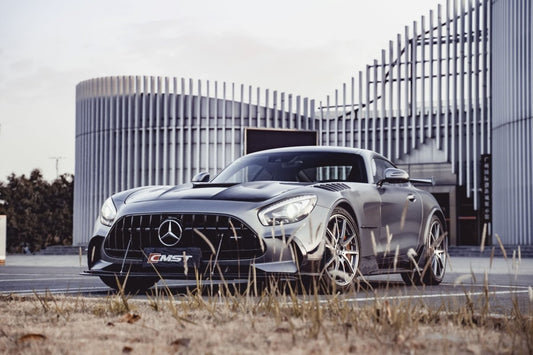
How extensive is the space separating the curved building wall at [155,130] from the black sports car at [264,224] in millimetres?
29299

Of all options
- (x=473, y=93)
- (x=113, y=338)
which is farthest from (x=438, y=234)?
(x=473, y=93)

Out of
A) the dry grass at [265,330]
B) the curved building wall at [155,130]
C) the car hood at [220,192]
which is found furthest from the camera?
the curved building wall at [155,130]

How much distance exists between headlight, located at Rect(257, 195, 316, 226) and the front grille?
169 millimetres

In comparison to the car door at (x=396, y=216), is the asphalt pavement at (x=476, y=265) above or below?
below

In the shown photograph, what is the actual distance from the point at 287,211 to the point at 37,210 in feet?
198

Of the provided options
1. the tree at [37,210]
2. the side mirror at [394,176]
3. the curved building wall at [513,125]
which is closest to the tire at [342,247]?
the side mirror at [394,176]

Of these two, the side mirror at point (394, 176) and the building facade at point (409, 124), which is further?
the building facade at point (409, 124)

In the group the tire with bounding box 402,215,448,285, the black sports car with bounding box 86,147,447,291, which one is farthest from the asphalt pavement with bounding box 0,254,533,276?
the black sports car with bounding box 86,147,447,291

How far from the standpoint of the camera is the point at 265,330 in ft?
13.2

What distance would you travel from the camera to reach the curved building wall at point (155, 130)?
38938mm

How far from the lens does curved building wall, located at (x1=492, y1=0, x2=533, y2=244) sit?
27469 mm

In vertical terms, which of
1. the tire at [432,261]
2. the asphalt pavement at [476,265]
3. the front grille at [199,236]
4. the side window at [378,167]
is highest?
the side window at [378,167]

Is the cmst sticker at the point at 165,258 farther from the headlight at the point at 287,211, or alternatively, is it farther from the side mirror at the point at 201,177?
the side mirror at the point at 201,177

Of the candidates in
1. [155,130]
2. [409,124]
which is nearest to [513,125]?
[409,124]
